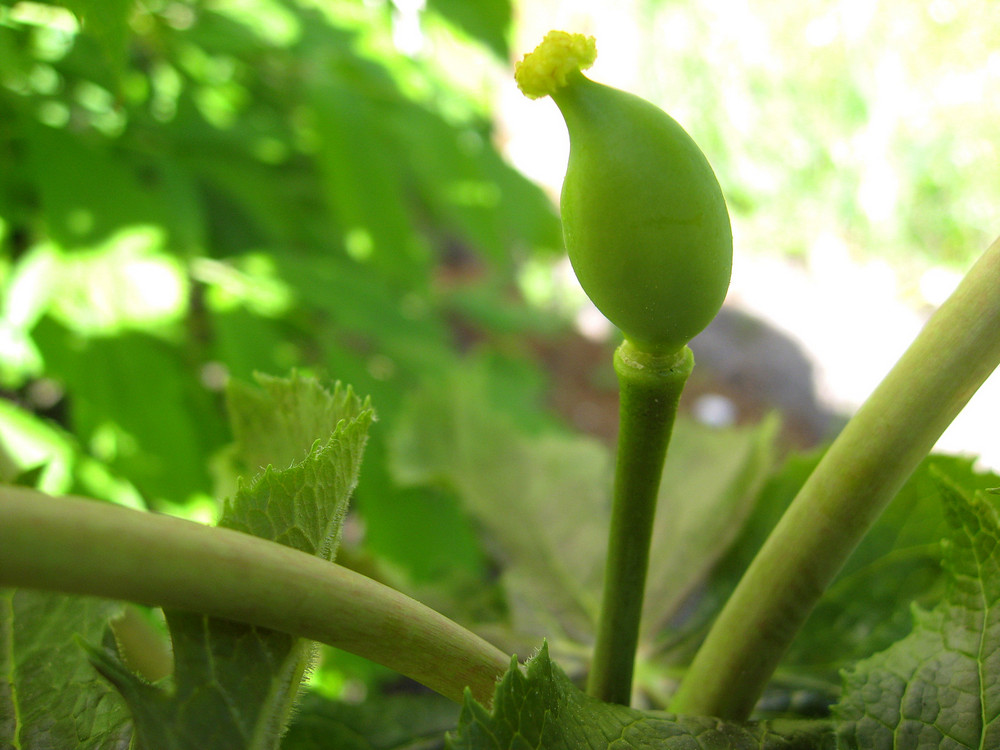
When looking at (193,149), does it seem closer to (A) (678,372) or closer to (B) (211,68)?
(B) (211,68)

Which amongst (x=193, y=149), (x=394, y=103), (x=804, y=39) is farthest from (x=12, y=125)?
(x=804, y=39)

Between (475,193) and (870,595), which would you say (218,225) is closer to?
(475,193)

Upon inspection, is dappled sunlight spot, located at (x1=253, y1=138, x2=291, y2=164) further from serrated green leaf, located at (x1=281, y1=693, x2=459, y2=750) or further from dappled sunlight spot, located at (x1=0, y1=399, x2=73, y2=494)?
serrated green leaf, located at (x1=281, y1=693, x2=459, y2=750)

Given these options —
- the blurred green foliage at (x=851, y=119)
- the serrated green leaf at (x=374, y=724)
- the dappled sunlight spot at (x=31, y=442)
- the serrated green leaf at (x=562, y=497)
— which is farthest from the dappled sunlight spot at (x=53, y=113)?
the blurred green foliage at (x=851, y=119)

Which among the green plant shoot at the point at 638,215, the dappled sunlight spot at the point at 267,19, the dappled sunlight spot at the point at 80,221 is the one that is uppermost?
the dappled sunlight spot at the point at 267,19

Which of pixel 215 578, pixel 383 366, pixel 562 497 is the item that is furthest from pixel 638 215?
pixel 383 366

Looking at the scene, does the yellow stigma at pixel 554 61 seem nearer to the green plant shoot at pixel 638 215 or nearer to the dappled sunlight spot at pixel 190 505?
the green plant shoot at pixel 638 215
